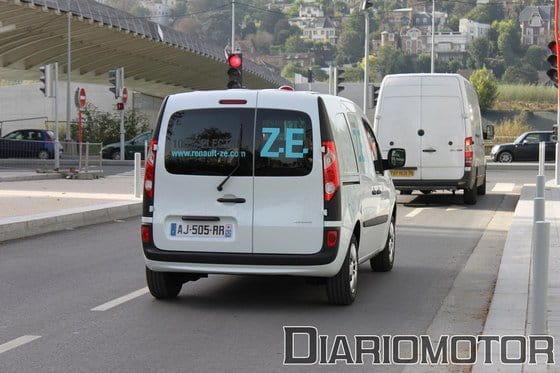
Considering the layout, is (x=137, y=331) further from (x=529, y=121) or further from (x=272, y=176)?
(x=529, y=121)

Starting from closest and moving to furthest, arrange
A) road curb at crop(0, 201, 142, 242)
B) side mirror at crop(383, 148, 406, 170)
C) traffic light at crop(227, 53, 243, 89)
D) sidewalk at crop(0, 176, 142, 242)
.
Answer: side mirror at crop(383, 148, 406, 170), road curb at crop(0, 201, 142, 242), sidewalk at crop(0, 176, 142, 242), traffic light at crop(227, 53, 243, 89)

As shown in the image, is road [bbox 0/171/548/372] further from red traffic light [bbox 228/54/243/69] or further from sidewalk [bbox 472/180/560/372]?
red traffic light [bbox 228/54/243/69]

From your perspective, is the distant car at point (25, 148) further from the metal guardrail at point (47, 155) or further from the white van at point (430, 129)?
the white van at point (430, 129)

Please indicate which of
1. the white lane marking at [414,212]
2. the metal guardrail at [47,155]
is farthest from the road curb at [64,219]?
the metal guardrail at [47,155]

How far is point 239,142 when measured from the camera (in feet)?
30.6

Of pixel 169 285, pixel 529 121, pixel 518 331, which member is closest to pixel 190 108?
pixel 169 285

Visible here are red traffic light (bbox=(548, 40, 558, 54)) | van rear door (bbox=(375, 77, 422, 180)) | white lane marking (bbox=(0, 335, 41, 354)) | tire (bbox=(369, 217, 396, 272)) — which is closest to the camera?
white lane marking (bbox=(0, 335, 41, 354))

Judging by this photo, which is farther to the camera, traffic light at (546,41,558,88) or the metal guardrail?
the metal guardrail

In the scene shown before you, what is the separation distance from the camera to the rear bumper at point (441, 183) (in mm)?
21109

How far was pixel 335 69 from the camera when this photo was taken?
37.9 meters

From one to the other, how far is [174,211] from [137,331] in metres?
1.40

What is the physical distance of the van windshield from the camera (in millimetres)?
9328

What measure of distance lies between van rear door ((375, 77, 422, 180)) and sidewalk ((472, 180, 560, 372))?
5571 millimetres

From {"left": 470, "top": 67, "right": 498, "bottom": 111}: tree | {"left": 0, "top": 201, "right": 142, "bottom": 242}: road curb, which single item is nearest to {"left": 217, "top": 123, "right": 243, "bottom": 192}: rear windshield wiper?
{"left": 0, "top": 201, "right": 142, "bottom": 242}: road curb
